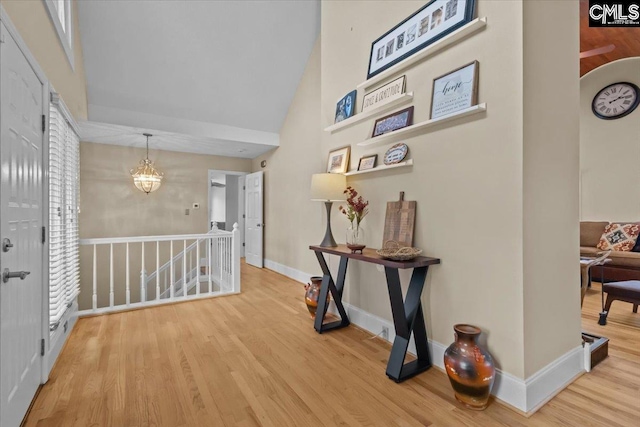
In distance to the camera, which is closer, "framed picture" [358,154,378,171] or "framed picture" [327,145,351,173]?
"framed picture" [358,154,378,171]

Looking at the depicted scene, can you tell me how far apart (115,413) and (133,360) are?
67 cm

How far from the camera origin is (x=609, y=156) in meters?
4.90

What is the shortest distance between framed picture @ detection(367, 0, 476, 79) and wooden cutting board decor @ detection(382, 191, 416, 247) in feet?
3.88

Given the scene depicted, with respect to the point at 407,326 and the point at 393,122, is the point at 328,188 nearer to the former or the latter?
the point at 393,122

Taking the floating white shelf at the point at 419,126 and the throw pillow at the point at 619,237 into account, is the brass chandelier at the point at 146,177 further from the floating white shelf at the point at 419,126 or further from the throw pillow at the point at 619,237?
the throw pillow at the point at 619,237

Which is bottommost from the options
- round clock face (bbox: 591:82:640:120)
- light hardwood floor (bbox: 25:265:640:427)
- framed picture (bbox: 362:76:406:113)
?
light hardwood floor (bbox: 25:265:640:427)

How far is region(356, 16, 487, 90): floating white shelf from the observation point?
1.93m

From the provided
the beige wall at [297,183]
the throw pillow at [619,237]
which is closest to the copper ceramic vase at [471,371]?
the beige wall at [297,183]

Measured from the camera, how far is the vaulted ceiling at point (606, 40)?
405 centimetres

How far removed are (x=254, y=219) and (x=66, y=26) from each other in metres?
4.04

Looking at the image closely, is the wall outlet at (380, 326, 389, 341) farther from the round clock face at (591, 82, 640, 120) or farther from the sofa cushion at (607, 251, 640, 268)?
the round clock face at (591, 82, 640, 120)

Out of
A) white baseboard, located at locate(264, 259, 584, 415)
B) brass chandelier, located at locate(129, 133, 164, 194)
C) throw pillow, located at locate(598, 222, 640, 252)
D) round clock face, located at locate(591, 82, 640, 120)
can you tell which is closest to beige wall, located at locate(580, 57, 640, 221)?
round clock face, located at locate(591, 82, 640, 120)

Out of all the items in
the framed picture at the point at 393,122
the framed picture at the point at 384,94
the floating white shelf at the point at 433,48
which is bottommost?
the framed picture at the point at 393,122

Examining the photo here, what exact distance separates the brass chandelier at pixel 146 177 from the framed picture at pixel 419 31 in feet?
14.3
